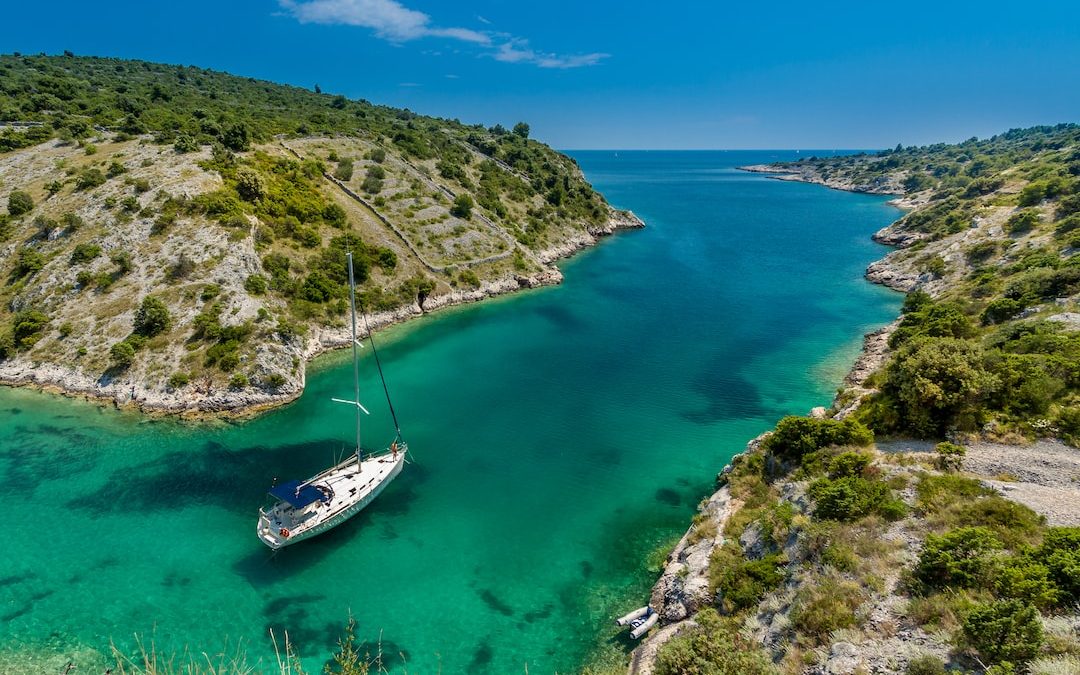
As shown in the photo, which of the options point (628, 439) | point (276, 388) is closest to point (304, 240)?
point (276, 388)

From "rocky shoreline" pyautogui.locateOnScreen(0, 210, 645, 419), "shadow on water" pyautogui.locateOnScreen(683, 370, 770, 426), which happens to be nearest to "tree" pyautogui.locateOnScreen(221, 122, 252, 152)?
"rocky shoreline" pyautogui.locateOnScreen(0, 210, 645, 419)

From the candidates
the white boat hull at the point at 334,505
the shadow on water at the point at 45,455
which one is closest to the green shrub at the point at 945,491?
the white boat hull at the point at 334,505

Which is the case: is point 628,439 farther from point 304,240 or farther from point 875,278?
point 875,278

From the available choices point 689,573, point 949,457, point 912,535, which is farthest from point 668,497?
point 949,457

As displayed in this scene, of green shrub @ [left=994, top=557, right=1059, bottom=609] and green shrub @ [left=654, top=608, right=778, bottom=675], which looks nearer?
green shrub @ [left=994, top=557, right=1059, bottom=609]

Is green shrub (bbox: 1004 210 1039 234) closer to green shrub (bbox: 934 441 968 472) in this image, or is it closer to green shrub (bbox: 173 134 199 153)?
green shrub (bbox: 934 441 968 472)

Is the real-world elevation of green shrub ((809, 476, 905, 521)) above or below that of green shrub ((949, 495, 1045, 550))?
below
